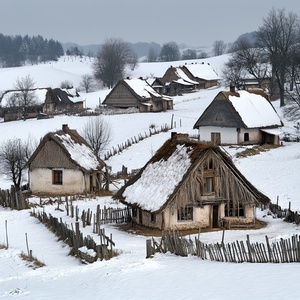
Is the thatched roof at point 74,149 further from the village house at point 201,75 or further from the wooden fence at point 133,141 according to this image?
the village house at point 201,75

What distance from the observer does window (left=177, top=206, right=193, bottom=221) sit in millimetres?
26375

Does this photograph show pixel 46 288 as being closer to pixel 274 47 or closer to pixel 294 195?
pixel 294 195

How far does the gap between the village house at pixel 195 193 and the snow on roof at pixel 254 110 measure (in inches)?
817

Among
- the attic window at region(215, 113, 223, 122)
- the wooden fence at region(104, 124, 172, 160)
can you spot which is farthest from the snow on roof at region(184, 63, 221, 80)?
the attic window at region(215, 113, 223, 122)

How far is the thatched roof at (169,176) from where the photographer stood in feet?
85.5

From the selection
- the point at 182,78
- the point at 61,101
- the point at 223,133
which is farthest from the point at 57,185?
the point at 182,78

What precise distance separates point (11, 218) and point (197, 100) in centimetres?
5485

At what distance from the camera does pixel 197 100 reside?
8231 centimetres

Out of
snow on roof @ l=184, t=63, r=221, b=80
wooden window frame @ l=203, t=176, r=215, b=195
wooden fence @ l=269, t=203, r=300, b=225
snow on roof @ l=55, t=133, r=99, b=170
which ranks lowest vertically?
wooden fence @ l=269, t=203, r=300, b=225

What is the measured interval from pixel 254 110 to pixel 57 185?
1975 cm

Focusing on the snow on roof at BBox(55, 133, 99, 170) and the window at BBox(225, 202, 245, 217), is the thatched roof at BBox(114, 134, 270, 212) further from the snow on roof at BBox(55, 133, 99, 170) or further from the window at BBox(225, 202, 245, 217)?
the snow on roof at BBox(55, 133, 99, 170)

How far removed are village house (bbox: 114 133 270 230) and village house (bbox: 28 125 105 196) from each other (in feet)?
29.7

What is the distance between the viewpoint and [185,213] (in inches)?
1046

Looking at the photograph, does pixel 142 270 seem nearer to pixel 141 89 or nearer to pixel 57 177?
pixel 57 177
